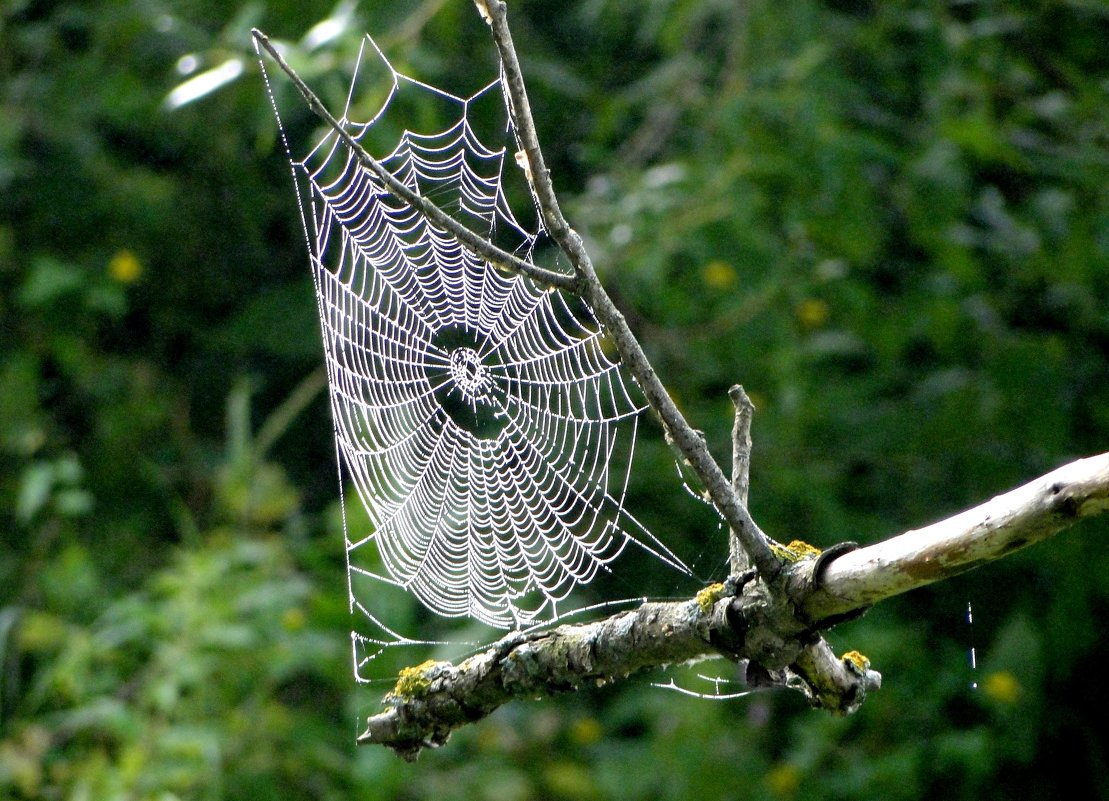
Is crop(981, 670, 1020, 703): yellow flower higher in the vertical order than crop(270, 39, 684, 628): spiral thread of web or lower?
lower

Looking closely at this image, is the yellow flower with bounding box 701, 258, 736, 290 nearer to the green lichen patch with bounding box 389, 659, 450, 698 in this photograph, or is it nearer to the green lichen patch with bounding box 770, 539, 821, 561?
the green lichen patch with bounding box 389, 659, 450, 698

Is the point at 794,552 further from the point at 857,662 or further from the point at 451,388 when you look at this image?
the point at 451,388

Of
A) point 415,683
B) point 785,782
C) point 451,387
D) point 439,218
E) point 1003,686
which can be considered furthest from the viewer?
point 785,782

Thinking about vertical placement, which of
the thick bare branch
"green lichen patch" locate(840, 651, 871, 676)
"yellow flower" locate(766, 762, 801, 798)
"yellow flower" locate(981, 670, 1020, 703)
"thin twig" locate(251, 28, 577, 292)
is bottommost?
"yellow flower" locate(766, 762, 801, 798)

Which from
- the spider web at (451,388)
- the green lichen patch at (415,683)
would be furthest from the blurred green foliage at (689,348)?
the green lichen patch at (415,683)

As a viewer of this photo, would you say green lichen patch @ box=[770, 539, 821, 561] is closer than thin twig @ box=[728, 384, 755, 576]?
Yes

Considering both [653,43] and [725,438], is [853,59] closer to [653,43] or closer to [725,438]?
[653,43]

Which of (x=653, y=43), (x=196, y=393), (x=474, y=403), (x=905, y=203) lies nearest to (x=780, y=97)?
(x=905, y=203)

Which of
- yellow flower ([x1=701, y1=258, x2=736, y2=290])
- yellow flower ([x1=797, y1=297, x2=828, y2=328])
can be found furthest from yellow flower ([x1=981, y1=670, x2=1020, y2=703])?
yellow flower ([x1=701, y1=258, x2=736, y2=290])

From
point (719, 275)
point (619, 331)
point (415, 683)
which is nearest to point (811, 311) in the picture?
point (719, 275)
